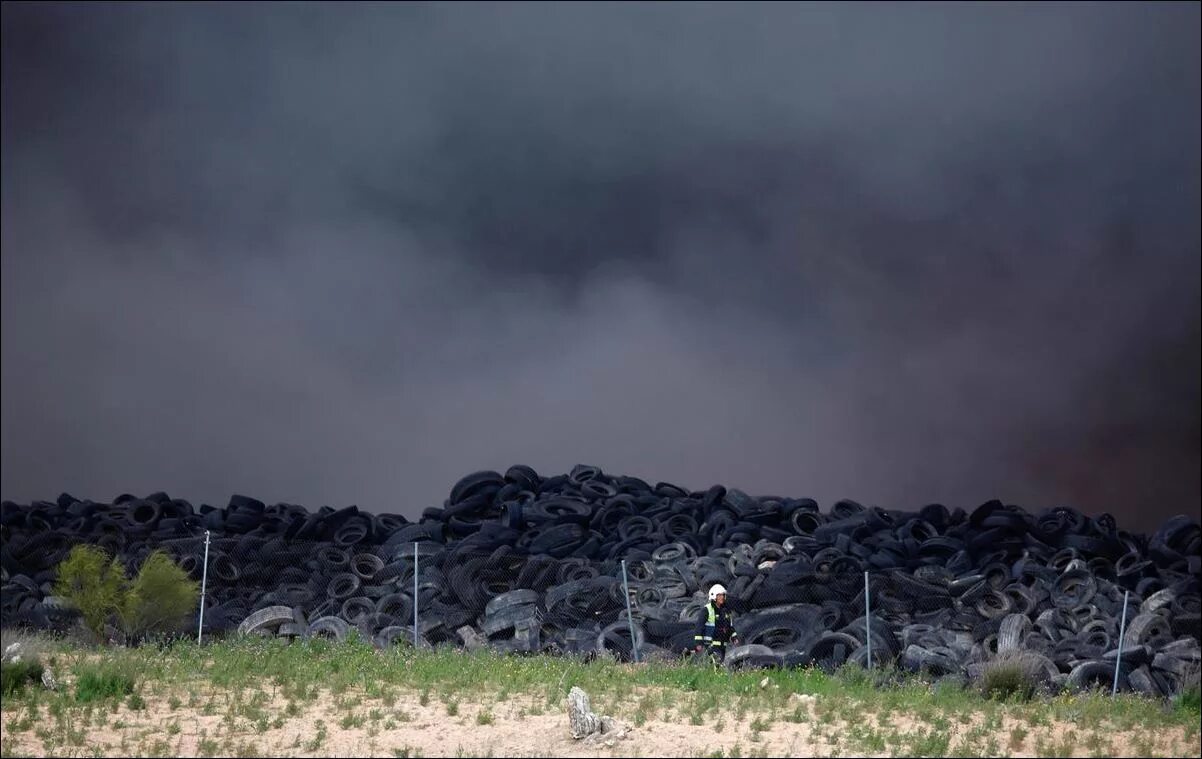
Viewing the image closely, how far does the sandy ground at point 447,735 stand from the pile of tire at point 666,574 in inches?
161

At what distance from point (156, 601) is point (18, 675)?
19.4 ft

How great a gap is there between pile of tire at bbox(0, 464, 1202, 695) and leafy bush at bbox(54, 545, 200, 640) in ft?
3.88

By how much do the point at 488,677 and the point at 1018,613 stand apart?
11681 mm

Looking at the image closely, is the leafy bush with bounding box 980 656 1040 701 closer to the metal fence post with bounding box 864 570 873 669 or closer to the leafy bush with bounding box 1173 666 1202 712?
the leafy bush with bounding box 1173 666 1202 712

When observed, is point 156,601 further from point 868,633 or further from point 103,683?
point 868,633

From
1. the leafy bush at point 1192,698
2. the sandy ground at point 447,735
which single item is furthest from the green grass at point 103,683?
the leafy bush at point 1192,698

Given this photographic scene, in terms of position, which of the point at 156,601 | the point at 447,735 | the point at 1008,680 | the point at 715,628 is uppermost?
the point at 156,601

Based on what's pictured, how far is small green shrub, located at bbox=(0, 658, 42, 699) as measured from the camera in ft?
50.1

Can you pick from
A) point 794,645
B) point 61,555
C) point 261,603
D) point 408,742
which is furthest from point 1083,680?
point 61,555

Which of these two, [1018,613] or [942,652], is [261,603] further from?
[1018,613]

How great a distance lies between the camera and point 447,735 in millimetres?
14180

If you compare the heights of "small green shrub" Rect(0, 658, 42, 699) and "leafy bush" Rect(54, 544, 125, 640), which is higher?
"leafy bush" Rect(54, 544, 125, 640)

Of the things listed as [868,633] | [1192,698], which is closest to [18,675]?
[868,633]

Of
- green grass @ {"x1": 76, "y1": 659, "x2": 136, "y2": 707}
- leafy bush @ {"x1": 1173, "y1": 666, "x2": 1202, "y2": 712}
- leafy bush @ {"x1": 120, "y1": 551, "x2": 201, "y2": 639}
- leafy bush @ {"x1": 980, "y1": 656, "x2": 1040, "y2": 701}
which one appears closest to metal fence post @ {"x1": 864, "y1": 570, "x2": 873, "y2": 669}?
leafy bush @ {"x1": 980, "y1": 656, "x2": 1040, "y2": 701}
